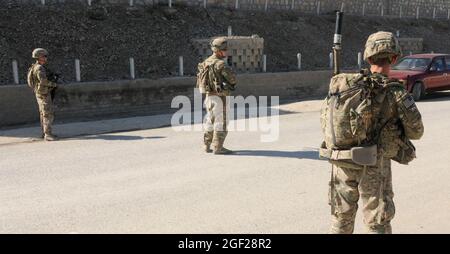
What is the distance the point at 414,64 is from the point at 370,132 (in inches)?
567

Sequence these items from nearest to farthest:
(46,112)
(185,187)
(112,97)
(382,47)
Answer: (382,47), (185,187), (46,112), (112,97)

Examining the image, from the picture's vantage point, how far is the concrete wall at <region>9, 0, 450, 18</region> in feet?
70.7

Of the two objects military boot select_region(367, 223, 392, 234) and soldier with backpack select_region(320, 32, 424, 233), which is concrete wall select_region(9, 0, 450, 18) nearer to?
soldier with backpack select_region(320, 32, 424, 233)

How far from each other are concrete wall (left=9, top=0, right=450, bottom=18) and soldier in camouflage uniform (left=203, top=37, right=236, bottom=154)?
1076 cm

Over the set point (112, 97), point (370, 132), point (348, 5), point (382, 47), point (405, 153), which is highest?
point (348, 5)

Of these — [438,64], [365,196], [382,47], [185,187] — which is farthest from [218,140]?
[438,64]

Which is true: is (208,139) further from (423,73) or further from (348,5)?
(348,5)

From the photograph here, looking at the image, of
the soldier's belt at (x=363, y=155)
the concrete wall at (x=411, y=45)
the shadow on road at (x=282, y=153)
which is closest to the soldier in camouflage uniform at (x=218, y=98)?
the shadow on road at (x=282, y=153)

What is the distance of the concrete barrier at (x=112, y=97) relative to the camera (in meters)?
12.1

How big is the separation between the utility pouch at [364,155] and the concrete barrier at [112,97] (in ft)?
32.4

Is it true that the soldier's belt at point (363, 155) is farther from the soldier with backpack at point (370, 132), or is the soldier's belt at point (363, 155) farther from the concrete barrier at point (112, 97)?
the concrete barrier at point (112, 97)

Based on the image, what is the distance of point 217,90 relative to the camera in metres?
8.80
